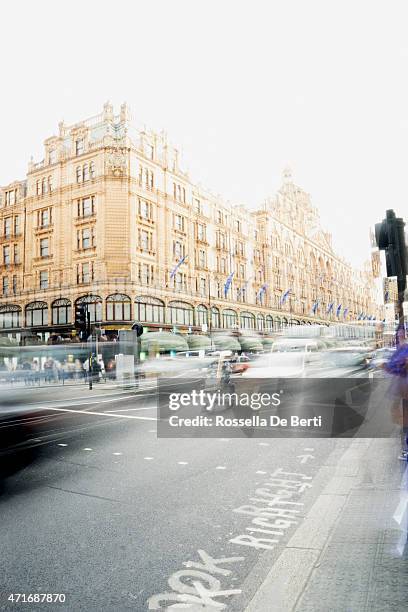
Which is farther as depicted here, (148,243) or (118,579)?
(148,243)

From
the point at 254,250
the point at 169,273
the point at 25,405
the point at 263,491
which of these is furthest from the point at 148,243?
the point at 263,491

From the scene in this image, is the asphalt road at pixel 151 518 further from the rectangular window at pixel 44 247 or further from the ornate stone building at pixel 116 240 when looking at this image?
the rectangular window at pixel 44 247

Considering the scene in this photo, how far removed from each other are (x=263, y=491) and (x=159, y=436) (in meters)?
4.37

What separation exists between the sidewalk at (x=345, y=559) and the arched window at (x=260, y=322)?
62.7 metres

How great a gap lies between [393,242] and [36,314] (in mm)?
50148

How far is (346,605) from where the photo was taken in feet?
11.4

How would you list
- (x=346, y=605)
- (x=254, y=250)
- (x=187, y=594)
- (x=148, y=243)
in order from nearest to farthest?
1. (x=346, y=605)
2. (x=187, y=594)
3. (x=148, y=243)
4. (x=254, y=250)

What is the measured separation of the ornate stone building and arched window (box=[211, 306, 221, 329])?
0.51 ft

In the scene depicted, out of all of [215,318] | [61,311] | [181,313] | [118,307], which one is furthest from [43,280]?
[215,318]

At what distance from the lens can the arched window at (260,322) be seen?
6900 centimetres

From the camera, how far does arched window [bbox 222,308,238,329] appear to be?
6047cm

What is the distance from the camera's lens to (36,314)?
171 ft

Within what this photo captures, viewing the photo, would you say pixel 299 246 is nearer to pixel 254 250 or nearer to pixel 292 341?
pixel 254 250

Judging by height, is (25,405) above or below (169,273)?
below
